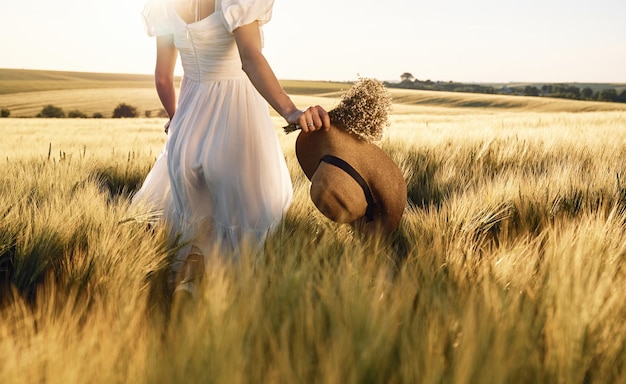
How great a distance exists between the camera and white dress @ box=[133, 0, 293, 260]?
6.59 feet

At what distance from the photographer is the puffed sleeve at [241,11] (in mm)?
1735

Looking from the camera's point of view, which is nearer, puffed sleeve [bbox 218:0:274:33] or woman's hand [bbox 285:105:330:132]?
woman's hand [bbox 285:105:330:132]

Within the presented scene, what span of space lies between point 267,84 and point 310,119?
0.69 ft

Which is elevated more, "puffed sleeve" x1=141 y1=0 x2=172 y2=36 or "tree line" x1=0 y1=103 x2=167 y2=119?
"puffed sleeve" x1=141 y1=0 x2=172 y2=36

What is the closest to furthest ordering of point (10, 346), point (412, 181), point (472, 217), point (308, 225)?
point (10, 346), point (472, 217), point (308, 225), point (412, 181)

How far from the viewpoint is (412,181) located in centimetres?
334

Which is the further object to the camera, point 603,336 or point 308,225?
point 308,225

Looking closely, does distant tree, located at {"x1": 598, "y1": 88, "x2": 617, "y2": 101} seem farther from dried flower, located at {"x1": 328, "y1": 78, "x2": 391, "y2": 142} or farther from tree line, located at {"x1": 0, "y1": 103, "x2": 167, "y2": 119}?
dried flower, located at {"x1": 328, "y1": 78, "x2": 391, "y2": 142}

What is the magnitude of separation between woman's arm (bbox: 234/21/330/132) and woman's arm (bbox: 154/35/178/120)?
55 centimetres

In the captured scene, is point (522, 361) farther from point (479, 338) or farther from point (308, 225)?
point (308, 225)

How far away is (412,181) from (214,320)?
2.55 metres

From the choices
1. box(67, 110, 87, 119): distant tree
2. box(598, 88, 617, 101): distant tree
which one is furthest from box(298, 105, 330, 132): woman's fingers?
Result: box(598, 88, 617, 101): distant tree

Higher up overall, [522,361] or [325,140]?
[325,140]

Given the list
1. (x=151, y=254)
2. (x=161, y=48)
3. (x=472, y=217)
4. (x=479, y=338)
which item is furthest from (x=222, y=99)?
(x=479, y=338)
